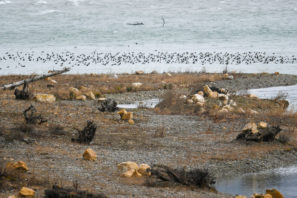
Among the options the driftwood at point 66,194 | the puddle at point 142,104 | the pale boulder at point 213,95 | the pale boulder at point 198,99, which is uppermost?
the driftwood at point 66,194

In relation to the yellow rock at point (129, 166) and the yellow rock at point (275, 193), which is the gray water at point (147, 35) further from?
the yellow rock at point (275, 193)

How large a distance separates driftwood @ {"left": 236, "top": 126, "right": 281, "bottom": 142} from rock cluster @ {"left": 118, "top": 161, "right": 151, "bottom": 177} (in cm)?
506

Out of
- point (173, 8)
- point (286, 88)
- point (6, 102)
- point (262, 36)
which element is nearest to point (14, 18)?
point (173, 8)

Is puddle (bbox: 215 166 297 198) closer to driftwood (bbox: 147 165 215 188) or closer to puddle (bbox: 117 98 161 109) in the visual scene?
driftwood (bbox: 147 165 215 188)

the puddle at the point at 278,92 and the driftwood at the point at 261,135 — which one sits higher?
the driftwood at the point at 261,135

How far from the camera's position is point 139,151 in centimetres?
1539

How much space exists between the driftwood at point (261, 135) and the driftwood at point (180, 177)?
5.06 metres

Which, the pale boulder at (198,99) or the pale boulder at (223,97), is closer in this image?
the pale boulder at (198,99)

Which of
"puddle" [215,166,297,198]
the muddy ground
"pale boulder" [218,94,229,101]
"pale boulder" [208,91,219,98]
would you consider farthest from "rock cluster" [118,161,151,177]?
"pale boulder" [208,91,219,98]

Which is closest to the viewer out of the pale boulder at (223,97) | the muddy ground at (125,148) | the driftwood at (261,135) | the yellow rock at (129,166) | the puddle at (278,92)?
the muddy ground at (125,148)

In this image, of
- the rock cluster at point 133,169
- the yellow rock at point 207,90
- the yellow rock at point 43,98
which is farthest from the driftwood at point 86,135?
the yellow rock at point 207,90

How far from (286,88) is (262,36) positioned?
37276 millimetres

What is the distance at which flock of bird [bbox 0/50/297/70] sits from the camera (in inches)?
1864

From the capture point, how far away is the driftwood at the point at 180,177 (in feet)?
38.7
